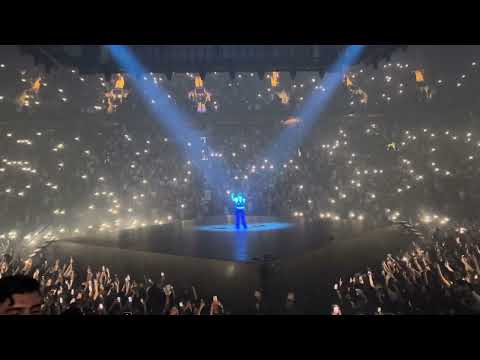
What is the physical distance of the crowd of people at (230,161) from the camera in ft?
43.7

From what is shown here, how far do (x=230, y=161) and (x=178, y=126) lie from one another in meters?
4.59

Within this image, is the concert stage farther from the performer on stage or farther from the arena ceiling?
the arena ceiling

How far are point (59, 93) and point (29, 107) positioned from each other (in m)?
2.26

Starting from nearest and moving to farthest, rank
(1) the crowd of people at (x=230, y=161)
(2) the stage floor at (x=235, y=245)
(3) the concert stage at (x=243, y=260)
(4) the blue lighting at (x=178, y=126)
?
(3) the concert stage at (x=243, y=260) → (2) the stage floor at (x=235, y=245) → (1) the crowd of people at (x=230, y=161) → (4) the blue lighting at (x=178, y=126)

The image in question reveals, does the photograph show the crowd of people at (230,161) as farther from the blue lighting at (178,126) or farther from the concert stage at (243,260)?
the concert stage at (243,260)

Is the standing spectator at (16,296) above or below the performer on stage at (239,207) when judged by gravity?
below

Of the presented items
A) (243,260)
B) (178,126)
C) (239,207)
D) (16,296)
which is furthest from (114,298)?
(178,126)

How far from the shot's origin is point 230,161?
57.1 ft

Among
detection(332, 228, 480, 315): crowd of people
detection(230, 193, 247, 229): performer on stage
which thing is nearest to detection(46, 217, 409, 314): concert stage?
detection(332, 228, 480, 315): crowd of people

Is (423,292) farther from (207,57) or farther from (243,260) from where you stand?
(207,57)

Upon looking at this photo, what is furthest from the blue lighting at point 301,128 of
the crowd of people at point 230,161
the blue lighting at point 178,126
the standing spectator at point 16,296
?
the standing spectator at point 16,296

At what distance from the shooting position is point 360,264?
22.0ft

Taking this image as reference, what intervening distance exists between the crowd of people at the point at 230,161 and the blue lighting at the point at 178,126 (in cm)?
19
